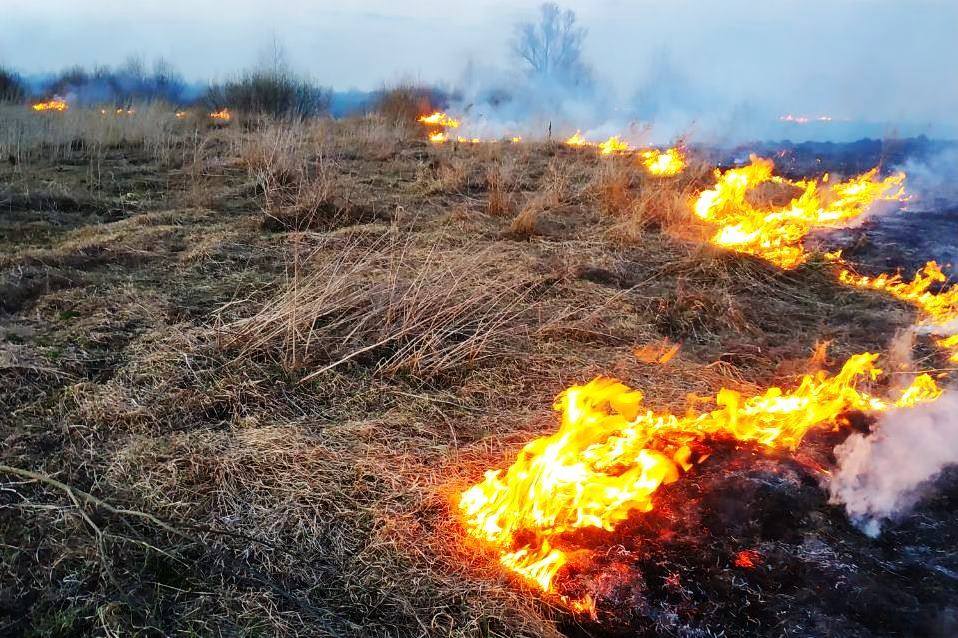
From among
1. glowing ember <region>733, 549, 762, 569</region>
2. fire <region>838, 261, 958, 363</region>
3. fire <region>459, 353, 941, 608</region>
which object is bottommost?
glowing ember <region>733, 549, 762, 569</region>

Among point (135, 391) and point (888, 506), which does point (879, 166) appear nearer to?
point (888, 506)

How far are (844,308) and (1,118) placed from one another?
14.5m

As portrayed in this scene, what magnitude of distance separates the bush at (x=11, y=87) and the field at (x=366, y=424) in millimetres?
17692

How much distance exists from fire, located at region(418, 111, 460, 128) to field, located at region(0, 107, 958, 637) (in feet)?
38.6

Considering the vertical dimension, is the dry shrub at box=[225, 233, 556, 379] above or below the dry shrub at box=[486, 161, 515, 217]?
below

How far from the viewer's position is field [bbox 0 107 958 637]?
7.13ft

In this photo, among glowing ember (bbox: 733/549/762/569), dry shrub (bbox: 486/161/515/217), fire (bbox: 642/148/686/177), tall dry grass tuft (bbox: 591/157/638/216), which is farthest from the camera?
fire (bbox: 642/148/686/177)

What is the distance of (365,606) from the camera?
217cm

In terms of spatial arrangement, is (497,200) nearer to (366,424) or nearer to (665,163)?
(665,163)

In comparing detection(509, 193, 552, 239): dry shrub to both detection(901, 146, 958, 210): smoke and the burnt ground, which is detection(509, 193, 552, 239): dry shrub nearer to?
the burnt ground

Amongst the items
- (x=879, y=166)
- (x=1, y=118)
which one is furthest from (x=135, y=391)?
(x=879, y=166)

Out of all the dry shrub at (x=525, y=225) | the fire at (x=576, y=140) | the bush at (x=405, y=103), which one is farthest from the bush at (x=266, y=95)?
the dry shrub at (x=525, y=225)

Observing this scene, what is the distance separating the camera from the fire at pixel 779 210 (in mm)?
6906

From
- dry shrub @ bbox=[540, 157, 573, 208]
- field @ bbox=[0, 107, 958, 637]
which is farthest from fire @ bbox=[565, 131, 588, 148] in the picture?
field @ bbox=[0, 107, 958, 637]
